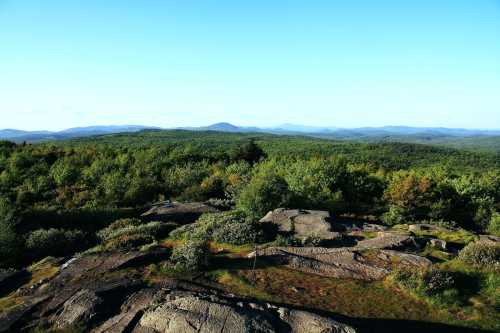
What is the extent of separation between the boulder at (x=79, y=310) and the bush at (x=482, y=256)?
15678 mm

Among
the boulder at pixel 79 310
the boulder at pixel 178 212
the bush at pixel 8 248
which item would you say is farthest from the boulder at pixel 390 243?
the bush at pixel 8 248

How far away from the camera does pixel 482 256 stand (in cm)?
1781

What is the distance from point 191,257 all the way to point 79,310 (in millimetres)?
5078

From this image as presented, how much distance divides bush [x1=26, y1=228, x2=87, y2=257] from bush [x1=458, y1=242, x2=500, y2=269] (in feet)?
69.5

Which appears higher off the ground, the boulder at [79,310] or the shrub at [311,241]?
the boulder at [79,310]

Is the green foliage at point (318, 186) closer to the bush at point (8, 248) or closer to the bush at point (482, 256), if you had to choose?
the bush at point (482, 256)

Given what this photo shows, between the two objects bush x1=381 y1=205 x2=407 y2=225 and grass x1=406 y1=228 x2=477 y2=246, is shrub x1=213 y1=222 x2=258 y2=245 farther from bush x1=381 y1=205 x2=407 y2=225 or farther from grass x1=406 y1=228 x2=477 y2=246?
bush x1=381 y1=205 x2=407 y2=225

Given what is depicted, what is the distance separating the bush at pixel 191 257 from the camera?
16953 millimetres

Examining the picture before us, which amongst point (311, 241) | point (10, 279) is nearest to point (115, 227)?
point (10, 279)

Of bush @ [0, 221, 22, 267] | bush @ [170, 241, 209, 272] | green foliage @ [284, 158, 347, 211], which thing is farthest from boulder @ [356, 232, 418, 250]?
bush @ [0, 221, 22, 267]

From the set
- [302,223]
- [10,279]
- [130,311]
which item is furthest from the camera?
[302,223]

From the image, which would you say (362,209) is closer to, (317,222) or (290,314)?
(317,222)

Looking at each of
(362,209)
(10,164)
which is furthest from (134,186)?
(10,164)

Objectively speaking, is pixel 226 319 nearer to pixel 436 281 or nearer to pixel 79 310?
pixel 79 310
